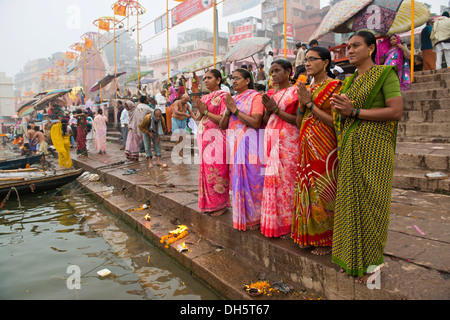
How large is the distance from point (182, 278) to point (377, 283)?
2015 mm

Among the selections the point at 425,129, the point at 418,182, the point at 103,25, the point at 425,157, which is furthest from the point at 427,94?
the point at 103,25

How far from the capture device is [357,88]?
2.10 meters

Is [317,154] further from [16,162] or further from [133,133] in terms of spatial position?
[16,162]

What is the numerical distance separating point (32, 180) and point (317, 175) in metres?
7.02

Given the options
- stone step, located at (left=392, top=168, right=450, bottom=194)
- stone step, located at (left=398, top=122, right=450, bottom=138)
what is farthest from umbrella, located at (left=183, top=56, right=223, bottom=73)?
stone step, located at (left=392, top=168, right=450, bottom=194)

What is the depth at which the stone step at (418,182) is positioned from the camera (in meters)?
3.77

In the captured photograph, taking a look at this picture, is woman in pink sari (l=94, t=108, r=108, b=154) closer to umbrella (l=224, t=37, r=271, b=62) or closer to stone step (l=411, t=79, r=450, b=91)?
umbrella (l=224, t=37, r=271, b=62)

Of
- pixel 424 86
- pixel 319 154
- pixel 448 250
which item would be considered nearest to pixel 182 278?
pixel 319 154

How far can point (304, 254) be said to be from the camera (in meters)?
2.49

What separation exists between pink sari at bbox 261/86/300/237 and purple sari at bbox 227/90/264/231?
269 mm

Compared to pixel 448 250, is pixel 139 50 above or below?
above

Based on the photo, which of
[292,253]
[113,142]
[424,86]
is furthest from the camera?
[113,142]

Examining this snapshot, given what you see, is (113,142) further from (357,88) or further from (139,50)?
(357,88)
